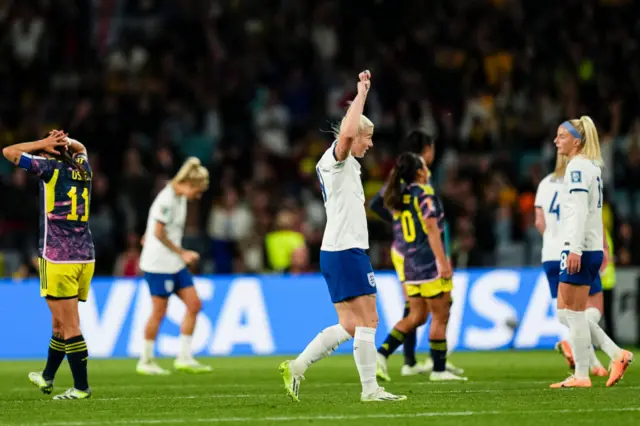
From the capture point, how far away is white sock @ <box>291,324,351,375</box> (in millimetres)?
10562

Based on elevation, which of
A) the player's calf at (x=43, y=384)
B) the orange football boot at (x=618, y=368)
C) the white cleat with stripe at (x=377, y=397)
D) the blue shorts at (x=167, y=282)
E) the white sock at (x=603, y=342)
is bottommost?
the player's calf at (x=43, y=384)

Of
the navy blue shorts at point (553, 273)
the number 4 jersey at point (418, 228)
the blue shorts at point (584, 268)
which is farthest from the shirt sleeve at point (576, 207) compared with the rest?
the number 4 jersey at point (418, 228)

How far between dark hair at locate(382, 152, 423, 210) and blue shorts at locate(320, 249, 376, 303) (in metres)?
3.37

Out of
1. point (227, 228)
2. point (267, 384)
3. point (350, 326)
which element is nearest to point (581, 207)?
point (350, 326)

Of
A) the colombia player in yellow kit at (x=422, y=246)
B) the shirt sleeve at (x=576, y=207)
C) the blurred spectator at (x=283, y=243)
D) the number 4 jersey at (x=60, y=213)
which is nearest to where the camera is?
the shirt sleeve at (x=576, y=207)

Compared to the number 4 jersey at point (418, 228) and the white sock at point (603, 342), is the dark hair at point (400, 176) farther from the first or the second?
the white sock at point (603, 342)

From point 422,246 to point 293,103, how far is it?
1253cm

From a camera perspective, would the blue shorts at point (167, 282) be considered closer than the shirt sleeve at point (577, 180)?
No

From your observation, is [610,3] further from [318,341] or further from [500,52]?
[318,341]

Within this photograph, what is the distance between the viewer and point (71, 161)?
11.9m

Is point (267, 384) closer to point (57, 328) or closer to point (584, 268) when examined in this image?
point (57, 328)

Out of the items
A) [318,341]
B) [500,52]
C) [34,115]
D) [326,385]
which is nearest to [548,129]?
[500,52]

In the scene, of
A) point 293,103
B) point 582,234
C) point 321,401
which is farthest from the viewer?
point 293,103

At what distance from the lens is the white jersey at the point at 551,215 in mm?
13266
